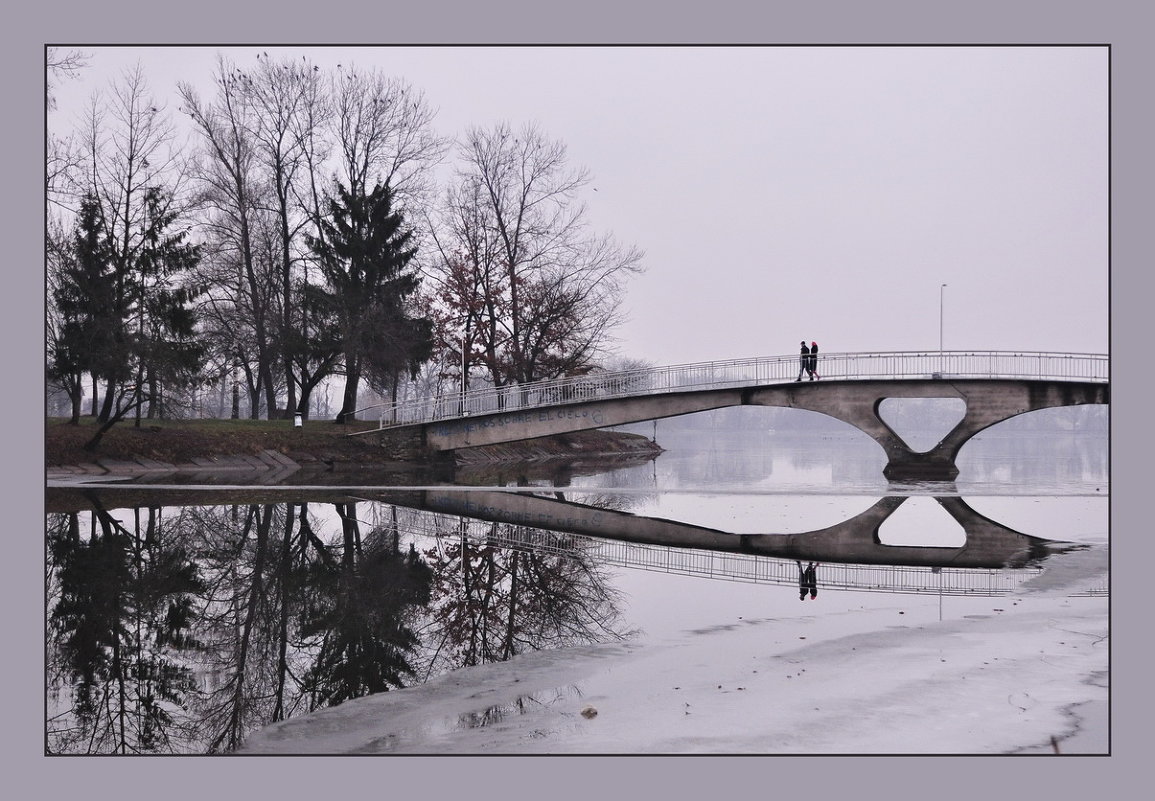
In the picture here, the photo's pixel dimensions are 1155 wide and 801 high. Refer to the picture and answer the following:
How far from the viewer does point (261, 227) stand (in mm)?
39000

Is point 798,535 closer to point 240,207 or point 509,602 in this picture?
point 509,602

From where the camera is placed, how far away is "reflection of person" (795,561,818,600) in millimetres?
10633

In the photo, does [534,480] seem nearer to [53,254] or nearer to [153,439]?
[153,439]

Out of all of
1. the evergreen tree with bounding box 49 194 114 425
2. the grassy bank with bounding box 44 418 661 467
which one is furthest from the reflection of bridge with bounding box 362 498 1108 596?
the grassy bank with bounding box 44 418 661 467

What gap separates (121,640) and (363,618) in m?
2.12

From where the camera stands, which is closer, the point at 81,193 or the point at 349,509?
the point at 349,509

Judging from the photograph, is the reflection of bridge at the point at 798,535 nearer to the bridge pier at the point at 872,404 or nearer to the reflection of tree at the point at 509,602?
the reflection of tree at the point at 509,602

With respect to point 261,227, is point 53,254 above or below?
below

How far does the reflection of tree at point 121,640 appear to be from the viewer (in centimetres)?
600

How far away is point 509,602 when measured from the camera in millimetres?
9969

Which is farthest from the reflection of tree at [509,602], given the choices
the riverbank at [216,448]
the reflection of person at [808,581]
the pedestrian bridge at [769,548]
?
the riverbank at [216,448]

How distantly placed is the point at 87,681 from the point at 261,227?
114 ft

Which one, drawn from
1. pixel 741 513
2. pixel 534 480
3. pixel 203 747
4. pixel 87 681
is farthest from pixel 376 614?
pixel 534 480

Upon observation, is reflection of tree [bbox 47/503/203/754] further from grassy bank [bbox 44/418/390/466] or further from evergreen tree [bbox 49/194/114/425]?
grassy bank [bbox 44/418/390/466]
